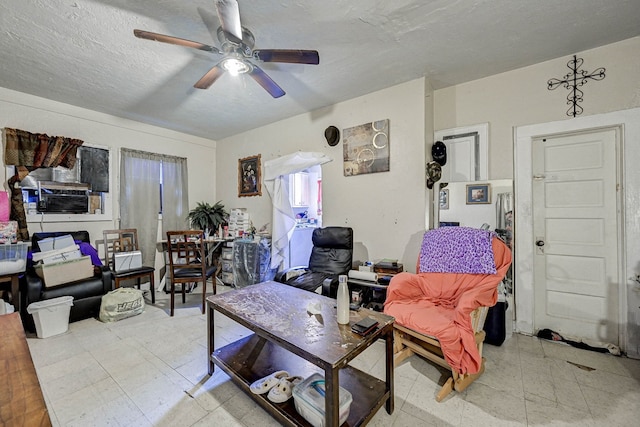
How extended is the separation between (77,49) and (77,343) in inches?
102

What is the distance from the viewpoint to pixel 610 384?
1843 millimetres

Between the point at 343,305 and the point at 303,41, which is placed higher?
the point at 303,41

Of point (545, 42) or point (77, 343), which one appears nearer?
point (545, 42)

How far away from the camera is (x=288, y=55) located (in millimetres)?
1858

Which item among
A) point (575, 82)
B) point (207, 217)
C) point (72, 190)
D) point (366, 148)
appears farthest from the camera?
point (207, 217)

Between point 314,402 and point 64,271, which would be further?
point 64,271

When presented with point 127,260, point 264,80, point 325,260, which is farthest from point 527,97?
point 127,260

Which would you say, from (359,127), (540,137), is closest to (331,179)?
(359,127)

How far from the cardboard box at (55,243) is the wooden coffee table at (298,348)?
2405mm

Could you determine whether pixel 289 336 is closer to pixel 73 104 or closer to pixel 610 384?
pixel 610 384

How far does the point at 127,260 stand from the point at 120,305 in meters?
0.98

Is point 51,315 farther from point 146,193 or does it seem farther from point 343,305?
point 343,305

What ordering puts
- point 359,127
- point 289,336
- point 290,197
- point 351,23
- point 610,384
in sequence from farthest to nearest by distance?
point 290,197 → point 359,127 → point 351,23 → point 610,384 → point 289,336

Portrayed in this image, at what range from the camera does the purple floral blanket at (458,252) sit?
6.88 feet
